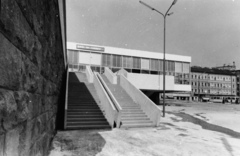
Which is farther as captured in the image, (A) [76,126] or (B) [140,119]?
(B) [140,119]

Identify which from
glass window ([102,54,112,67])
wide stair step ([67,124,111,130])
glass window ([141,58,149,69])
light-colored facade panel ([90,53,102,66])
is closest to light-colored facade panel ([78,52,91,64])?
light-colored facade panel ([90,53,102,66])

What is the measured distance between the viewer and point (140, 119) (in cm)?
1094

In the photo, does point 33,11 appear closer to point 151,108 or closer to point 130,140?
point 130,140

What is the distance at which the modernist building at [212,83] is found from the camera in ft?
257

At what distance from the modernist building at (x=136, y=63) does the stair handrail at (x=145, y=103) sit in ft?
24.0

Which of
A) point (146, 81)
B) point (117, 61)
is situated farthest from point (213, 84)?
point (146, 81)

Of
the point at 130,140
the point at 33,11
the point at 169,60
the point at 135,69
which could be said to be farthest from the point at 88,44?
the point at 33,11

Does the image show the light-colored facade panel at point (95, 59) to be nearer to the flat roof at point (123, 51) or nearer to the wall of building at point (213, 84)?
the flat roof at point (123, 51)

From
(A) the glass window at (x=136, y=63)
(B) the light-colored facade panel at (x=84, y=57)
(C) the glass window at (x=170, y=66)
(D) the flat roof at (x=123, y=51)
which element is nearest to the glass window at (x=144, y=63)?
(A) the glass window at (x=136, y=63)

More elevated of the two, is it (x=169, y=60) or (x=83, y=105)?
(x=169, y=60)

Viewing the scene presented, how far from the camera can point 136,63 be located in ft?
89.6

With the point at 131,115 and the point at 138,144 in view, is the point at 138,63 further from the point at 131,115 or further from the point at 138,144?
the point at 138,144

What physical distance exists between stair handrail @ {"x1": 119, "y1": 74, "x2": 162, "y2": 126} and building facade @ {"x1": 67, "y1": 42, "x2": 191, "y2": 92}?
7.35 m

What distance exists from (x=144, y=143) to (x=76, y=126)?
380 cm
